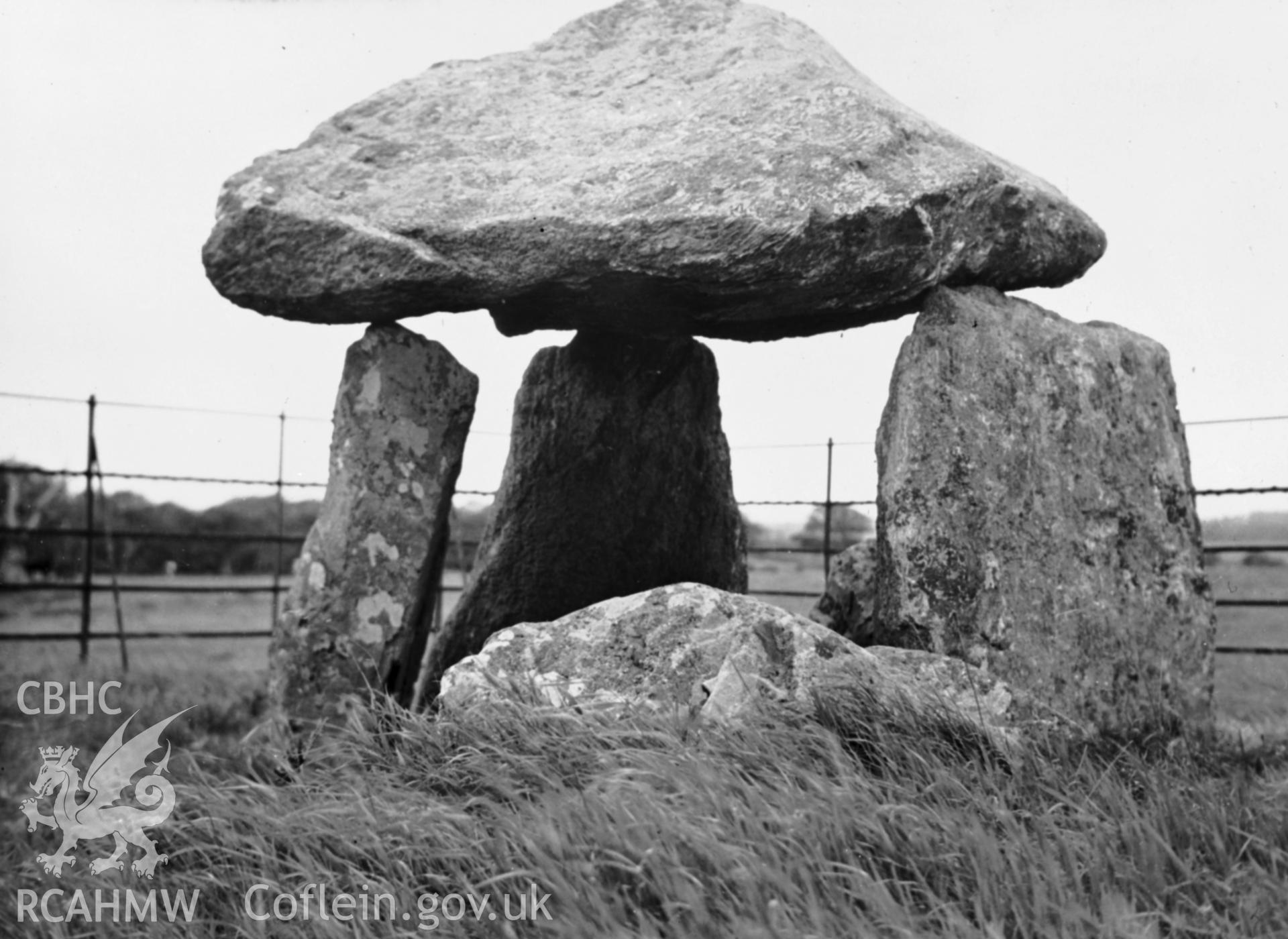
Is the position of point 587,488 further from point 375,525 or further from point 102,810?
point 102,810

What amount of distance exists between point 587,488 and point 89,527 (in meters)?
4.29

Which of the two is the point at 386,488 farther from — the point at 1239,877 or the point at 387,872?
the point at 1239,877

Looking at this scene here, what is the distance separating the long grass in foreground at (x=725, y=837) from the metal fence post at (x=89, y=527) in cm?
491

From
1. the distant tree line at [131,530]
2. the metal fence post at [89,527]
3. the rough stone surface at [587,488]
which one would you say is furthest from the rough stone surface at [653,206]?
the metal fence post at [89,527]

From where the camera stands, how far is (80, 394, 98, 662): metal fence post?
9734 mm

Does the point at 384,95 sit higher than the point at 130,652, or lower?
higher

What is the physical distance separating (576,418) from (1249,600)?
462cm

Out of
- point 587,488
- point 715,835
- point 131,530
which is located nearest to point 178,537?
point 131,530

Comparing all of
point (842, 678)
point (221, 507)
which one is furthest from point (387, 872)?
point (221, 507)

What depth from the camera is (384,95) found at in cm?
696

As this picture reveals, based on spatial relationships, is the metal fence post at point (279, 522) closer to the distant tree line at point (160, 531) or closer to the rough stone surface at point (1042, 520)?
the distant tree line at point (160, 531)

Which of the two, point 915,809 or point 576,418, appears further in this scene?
point 576,418

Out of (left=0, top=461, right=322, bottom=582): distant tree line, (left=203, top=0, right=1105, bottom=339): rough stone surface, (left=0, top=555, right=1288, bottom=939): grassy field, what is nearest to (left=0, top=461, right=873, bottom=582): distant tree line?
(left=0, top=461, right=322, bottom=582): distant tree line

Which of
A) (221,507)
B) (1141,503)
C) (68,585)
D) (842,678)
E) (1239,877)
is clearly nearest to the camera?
(1239,877)
